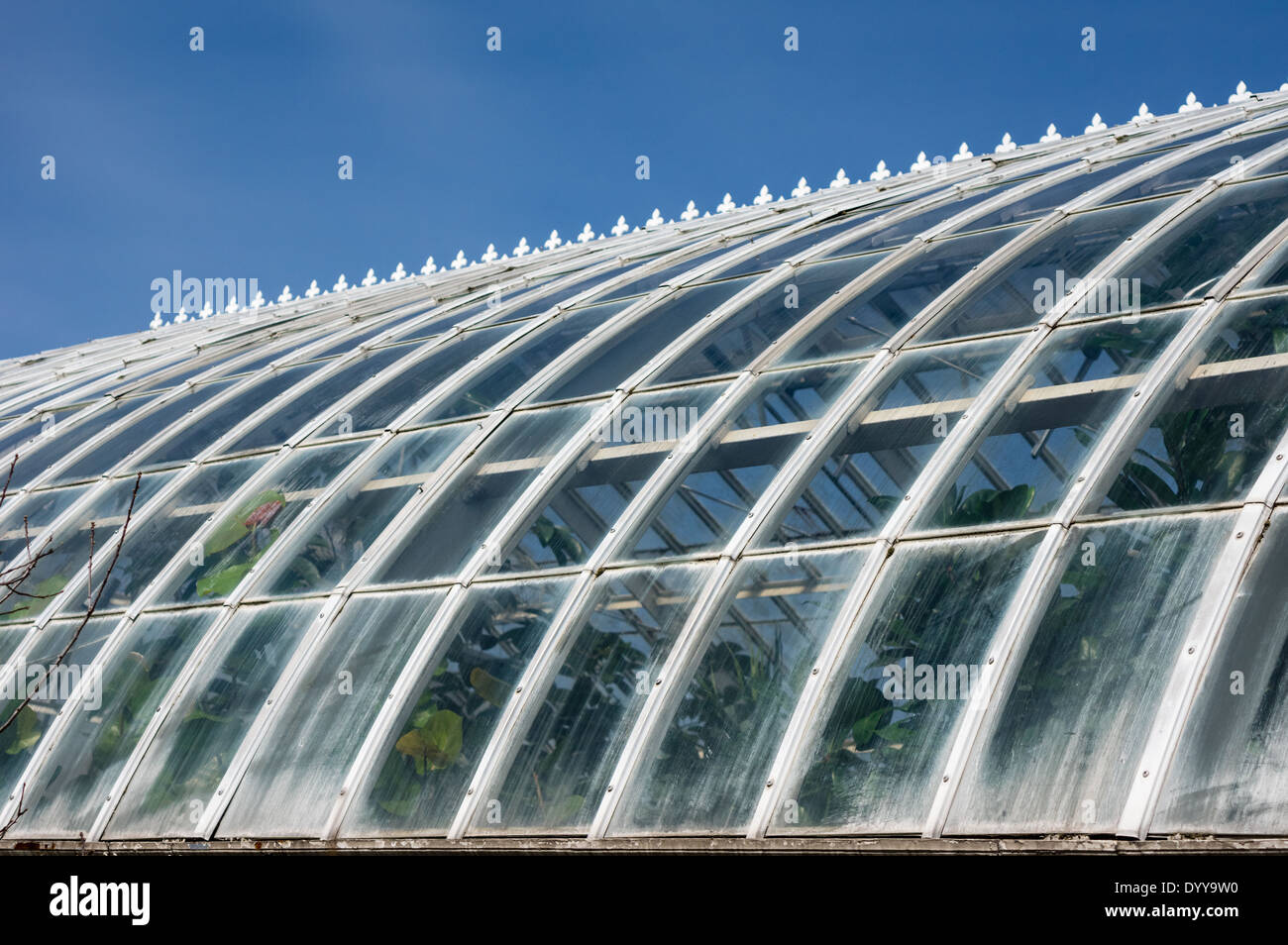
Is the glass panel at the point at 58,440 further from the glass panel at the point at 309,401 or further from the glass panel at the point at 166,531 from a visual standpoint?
the glass panel at the point at 166,531

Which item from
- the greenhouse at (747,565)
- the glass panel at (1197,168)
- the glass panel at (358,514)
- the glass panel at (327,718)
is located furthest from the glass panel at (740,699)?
the glass panel at (1197,168)

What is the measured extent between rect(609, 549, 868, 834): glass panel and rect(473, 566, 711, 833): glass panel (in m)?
0.34

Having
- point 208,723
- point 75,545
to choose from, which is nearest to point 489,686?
point 208,723

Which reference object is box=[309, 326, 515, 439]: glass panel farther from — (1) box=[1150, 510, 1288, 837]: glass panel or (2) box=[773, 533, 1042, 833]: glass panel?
(1) box=[1150, 510, 1288, 837]: glass panel

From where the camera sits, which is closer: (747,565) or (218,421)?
(747,565)

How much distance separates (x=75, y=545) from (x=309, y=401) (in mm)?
3360

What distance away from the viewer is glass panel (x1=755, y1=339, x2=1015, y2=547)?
9781mm

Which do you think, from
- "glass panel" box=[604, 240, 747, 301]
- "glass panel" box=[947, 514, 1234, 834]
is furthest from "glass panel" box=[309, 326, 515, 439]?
"glass panel" box=[947, 514, 1234, 834]

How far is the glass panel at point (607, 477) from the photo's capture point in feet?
35.9

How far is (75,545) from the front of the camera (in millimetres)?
14625

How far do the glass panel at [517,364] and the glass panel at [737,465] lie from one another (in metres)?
3.50

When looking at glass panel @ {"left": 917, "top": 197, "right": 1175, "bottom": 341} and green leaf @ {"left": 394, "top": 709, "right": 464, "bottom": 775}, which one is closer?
green leaf @ {"left": 394, "top": 709, "right": 464, "bottom": 775}

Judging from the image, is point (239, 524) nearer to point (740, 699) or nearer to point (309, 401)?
point (309, 401)

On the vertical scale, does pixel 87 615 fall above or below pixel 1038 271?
below
